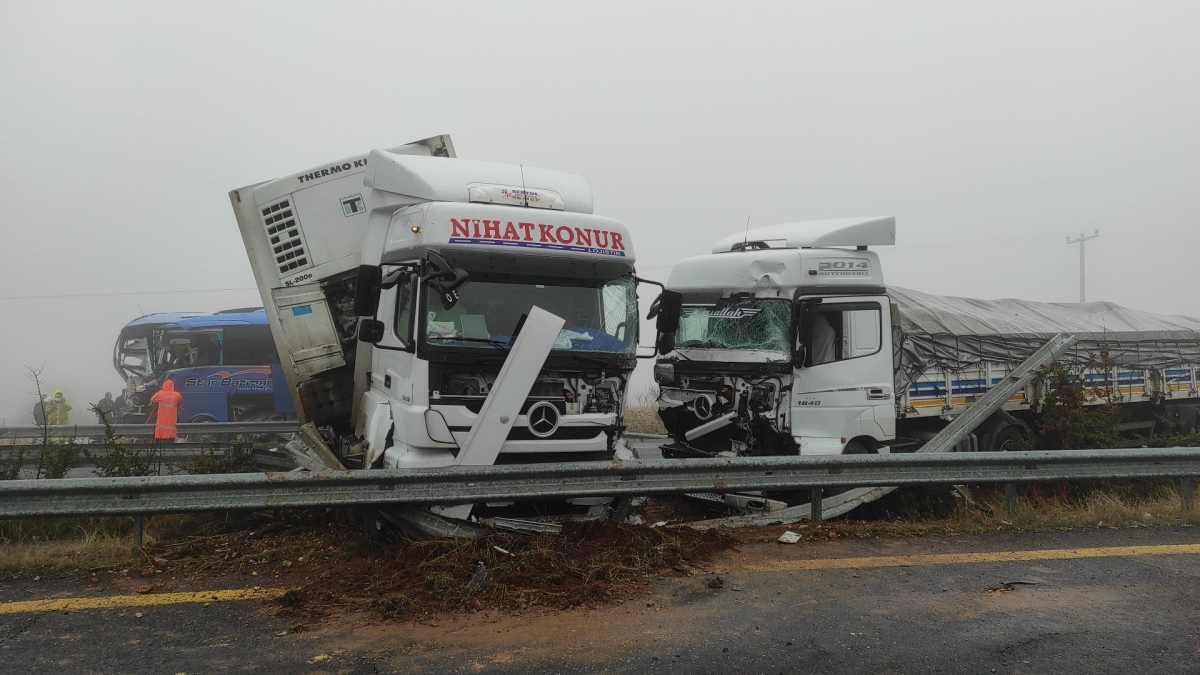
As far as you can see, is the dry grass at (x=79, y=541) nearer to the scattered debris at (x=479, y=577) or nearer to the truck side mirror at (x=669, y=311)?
the scattered debris at (x=479, y=577)

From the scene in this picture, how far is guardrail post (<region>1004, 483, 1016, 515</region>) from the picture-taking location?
21.1 feet

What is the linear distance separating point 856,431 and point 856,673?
4.76 meters

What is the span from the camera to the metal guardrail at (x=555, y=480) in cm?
519

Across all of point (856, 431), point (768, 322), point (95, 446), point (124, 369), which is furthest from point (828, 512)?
point (124, 369)

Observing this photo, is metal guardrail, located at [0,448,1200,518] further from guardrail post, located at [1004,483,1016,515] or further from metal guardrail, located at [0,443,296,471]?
metal guardrail, located at [0,443,296,471]

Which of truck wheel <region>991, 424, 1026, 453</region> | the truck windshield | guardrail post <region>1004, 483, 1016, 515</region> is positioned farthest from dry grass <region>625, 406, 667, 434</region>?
guardrail post <region>1004, 483, 1016, 515</region>

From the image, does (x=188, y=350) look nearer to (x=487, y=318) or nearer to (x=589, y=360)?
(x=487, y=318)

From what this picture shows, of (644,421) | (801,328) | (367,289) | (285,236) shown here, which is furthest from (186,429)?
(801,328)

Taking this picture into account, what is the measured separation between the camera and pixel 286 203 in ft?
26.6

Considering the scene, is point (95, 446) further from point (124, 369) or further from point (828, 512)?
point (124, 369)

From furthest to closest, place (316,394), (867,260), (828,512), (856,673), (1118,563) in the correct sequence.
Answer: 1. (867,260)
2. (316,394)
3. (828,512)
4. (1118,563)
5. (856,673)

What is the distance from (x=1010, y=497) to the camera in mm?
6457

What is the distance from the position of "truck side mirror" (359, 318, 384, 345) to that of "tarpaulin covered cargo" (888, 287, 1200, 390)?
5.66 metres

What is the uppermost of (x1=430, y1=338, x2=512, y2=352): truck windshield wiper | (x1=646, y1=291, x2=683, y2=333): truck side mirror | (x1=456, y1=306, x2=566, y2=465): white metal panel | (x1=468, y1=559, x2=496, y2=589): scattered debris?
(x1=646, y1=291, x2=683, y2=333): truck side mirror
